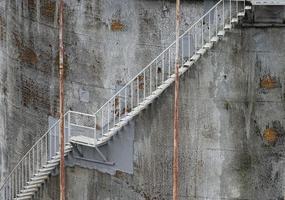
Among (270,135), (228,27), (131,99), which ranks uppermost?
(228,27)

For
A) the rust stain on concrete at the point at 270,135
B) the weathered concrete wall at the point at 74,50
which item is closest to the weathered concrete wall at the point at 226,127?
the rust stain on concrete at the point at 270,135

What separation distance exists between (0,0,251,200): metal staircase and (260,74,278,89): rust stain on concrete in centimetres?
108

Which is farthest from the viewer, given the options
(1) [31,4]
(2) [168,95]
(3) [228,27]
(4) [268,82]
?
(1) [31,4]

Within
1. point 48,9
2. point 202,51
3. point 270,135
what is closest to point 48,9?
point 48,9

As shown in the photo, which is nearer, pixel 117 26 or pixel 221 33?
pixel 221 33

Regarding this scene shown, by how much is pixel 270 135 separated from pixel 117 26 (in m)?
3.59

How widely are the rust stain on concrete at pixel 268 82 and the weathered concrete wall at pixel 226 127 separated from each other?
18 mm

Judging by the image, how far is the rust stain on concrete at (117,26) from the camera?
20.2 meters

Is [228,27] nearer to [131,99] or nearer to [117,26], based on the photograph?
[117,26]

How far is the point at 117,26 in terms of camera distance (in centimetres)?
2028

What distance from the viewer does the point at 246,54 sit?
755 inches

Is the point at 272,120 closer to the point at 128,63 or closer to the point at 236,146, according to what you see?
the point at 236,146

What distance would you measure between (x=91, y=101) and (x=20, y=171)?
3.01 meters

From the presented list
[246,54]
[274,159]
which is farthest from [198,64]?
[274,159]
